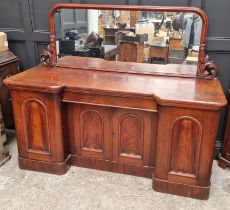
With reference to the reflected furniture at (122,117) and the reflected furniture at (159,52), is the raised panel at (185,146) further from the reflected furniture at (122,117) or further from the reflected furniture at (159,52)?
the reflected furniture at (159,52)

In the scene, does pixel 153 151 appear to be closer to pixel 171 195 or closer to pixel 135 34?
pixel 171 195

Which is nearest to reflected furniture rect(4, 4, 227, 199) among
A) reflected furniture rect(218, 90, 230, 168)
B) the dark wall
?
the dark wall

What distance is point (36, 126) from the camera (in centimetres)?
222

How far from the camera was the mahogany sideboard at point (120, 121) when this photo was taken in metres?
1.89

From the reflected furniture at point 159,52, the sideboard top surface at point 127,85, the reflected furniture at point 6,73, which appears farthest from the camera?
the reflected furniture at point 6,73

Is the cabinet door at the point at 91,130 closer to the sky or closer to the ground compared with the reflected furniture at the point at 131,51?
closer to the ground

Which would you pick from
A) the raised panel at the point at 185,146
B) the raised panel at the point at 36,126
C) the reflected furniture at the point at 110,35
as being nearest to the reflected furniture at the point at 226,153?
the raised panel at the point at 185,146

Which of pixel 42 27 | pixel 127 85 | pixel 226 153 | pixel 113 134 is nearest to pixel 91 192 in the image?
pixel 113 134

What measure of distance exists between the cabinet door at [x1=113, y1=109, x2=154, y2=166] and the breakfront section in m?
0.17

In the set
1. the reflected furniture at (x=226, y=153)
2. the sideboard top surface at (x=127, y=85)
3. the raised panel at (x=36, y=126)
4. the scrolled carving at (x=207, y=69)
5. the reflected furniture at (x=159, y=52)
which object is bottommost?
the reflected furniture at (x=226, y=153)

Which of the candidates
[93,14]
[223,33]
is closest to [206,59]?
[223,33]

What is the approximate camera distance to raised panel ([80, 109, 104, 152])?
7.28 feet

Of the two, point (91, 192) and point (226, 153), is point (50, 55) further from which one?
point (226, 153)

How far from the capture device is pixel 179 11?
2172mm
